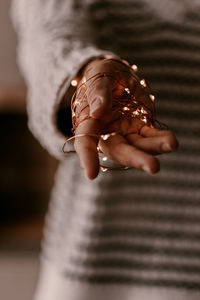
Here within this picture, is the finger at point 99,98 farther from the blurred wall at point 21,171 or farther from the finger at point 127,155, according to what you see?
the blurred wall at point 21,171

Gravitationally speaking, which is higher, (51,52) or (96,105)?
(51,52)

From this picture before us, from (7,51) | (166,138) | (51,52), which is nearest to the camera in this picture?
(166,138)

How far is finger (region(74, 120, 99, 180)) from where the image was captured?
157 mm

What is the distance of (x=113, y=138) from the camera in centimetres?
18

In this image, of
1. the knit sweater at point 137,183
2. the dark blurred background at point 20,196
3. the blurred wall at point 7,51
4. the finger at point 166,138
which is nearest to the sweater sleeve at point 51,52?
the knit sweater at point 137,183

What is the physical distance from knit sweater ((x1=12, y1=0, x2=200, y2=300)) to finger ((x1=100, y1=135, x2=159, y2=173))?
0.16 m

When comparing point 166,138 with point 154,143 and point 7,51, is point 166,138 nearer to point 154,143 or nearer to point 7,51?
point 154,143

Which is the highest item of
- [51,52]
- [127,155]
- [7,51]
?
[7,51]

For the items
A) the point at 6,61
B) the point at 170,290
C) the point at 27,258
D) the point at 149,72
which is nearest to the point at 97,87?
the point at 149,72

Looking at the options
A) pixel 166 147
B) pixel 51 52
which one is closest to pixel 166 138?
pixel 166 147

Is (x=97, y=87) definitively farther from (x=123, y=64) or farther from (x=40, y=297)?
(x=40, y=297)

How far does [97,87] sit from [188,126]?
22 centimetres

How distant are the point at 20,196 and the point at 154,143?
71cm

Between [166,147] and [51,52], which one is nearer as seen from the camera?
→ [166,147]
